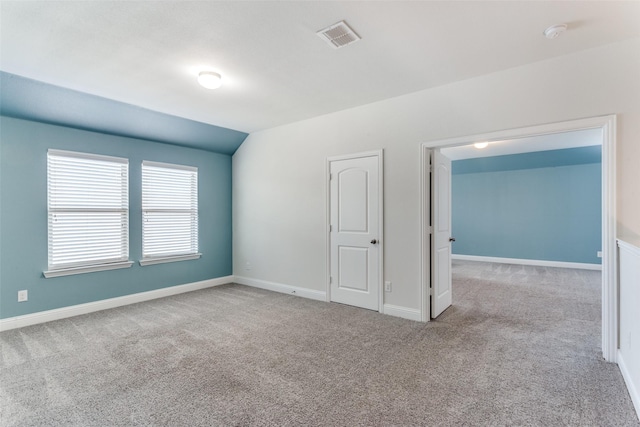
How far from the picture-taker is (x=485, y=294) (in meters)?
4.96

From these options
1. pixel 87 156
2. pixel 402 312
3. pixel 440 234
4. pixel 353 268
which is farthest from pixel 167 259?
pixel 440 234

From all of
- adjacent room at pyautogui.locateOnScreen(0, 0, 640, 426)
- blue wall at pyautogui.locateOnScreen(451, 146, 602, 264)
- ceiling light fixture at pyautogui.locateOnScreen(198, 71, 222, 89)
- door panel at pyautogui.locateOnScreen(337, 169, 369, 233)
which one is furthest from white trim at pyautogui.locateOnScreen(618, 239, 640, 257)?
blue wall at pyautogui.locateOnScreen(451, 146, 602, 264)

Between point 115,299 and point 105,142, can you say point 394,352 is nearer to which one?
point 115,299

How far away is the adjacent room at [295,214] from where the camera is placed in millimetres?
2209

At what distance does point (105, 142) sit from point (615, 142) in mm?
5792

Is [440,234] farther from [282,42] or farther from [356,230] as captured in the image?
[282,42]

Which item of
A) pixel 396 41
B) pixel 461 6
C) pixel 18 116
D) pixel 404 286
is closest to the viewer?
pixel 461 6

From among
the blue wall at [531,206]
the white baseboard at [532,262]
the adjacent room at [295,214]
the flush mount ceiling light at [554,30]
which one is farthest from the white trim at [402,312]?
the white baseboard at [532,262]

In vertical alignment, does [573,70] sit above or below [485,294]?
above

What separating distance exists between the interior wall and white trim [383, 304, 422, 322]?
0.07 metres

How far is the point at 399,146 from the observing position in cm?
387

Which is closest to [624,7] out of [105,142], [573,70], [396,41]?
[573,70]

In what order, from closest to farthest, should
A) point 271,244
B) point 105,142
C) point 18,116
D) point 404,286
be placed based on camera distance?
point 18,116 → point 404,286 → point 105,142 → point 271,244

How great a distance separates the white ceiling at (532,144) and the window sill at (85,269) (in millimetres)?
5794
